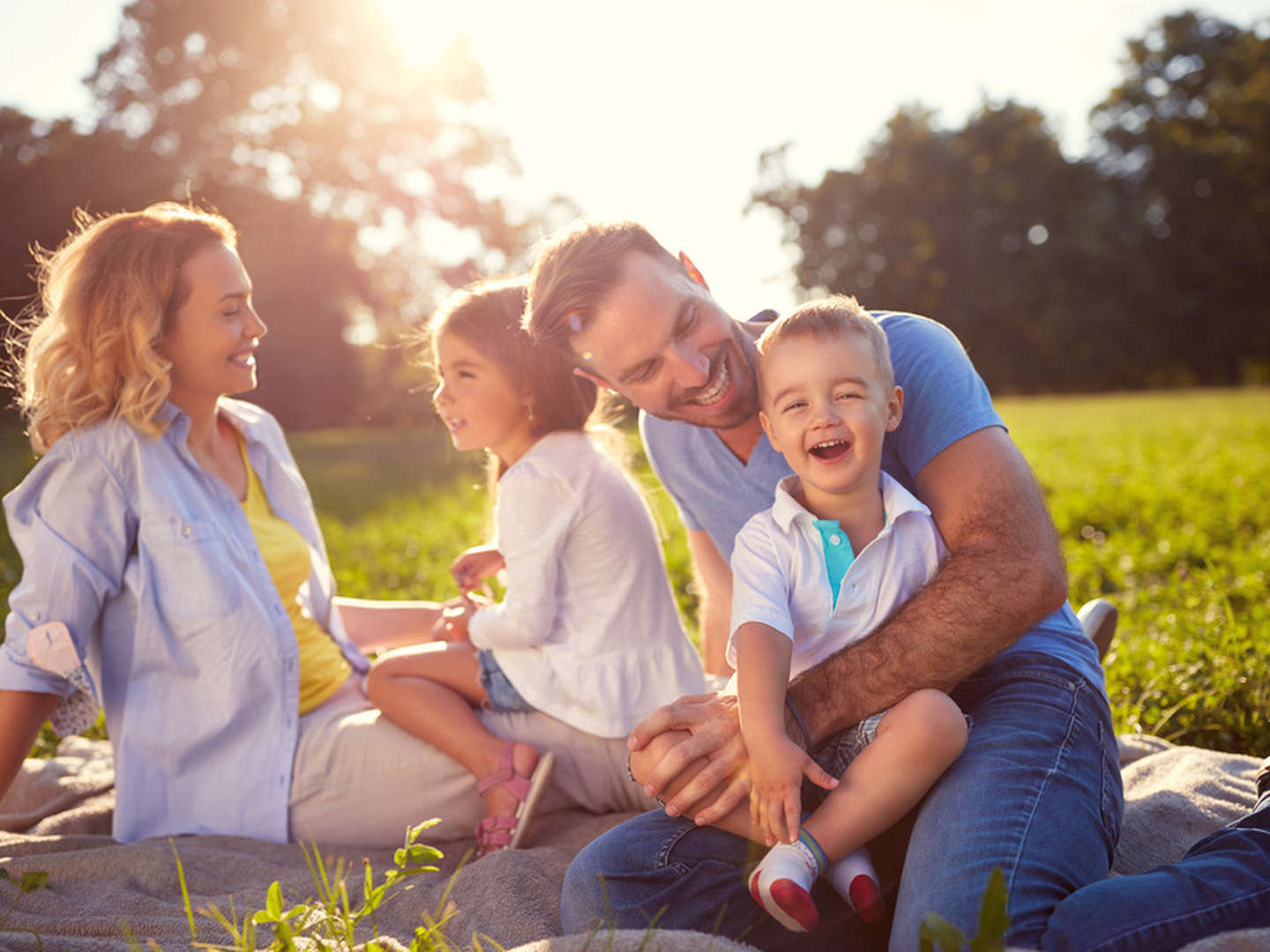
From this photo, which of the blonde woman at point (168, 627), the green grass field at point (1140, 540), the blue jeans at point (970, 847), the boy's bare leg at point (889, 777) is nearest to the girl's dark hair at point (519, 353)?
the green grass field at point (1140, 540)

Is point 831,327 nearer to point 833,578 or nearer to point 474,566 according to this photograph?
point 833,578

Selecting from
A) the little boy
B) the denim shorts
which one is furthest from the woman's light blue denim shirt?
the little boy

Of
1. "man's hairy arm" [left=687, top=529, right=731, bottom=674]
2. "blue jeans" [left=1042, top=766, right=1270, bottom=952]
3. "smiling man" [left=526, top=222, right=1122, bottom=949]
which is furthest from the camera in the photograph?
"man's hairy arm" [left=687, top=529, right=731, bottom=674]

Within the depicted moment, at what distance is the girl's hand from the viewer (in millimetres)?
3365

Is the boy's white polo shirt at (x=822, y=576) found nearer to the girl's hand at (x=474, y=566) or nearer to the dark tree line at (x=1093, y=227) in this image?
the girl's hand at (x=474, y=566)

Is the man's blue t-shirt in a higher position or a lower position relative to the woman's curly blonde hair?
lower

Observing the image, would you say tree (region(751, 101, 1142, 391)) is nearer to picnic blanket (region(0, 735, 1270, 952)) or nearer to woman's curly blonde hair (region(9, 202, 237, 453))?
picnic blanket (region(0, 735, 1270, 952))

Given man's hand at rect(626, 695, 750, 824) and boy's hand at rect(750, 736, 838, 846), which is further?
man's hand at rect(626, 695, 750, 824)

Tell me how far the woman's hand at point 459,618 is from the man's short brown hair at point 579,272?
0.96m

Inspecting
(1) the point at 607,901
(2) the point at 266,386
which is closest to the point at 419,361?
(1) the point at 607,901

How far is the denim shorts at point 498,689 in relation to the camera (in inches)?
119

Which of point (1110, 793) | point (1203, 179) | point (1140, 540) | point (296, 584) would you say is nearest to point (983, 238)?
point (1203, 179)

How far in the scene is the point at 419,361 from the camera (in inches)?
135

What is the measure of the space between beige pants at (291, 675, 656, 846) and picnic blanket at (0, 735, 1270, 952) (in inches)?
2.5
